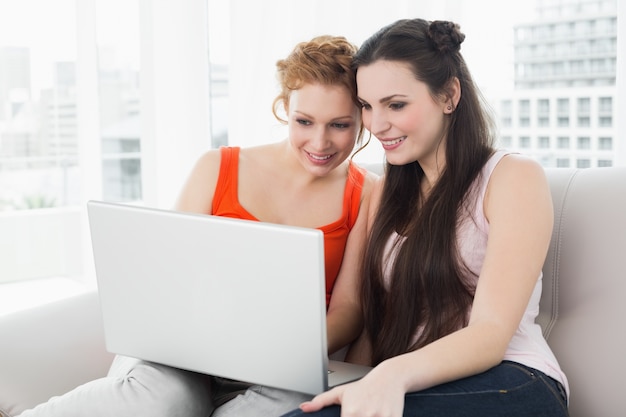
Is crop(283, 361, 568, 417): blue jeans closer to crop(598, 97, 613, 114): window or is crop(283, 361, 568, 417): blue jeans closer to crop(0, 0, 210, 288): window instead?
crop(598, 97, 613, 114): window

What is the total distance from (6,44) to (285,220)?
187cm

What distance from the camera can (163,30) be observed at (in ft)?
10.2

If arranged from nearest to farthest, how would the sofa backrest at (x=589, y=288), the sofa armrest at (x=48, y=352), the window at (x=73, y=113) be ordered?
1. the sofa backrest at (x=589, y=288)
2. the sofa armrest at (x=48, y=352)
3. the window at (x=73, y=113)

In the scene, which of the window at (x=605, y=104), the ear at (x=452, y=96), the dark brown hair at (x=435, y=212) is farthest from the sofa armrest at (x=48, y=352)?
the window at (x=605, y=104)

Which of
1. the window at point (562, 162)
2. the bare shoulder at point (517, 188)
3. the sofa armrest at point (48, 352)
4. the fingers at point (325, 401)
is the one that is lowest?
the sofa armrest at point (48, 352)

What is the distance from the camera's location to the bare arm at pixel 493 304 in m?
1.11

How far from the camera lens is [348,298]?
64.8 inches

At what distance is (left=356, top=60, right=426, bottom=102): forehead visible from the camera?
147 centimetres

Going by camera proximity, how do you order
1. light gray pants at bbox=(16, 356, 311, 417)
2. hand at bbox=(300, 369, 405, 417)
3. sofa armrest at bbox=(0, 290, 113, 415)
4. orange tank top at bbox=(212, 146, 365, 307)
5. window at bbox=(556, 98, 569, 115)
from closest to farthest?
hand at bbox=(300, 369, 405, 417), light gray pants at bbox=(16, 356, 311, 417), sofa armrest at bbox=(0, 290, 113, 415), orange tank top at bbox=(212, 146, 365, 307), window at bbox=(556, 98, 569, 115)

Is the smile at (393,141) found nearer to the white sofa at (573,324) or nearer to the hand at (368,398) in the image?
the white sofa at (573,324)

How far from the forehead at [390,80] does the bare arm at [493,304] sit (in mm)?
242

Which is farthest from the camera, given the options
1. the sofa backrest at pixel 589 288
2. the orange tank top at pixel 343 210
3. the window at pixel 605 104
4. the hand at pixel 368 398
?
the window at pixel 605 104

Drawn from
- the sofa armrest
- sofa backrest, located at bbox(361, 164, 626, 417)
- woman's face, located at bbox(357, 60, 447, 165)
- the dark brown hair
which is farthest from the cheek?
the sofa armrest

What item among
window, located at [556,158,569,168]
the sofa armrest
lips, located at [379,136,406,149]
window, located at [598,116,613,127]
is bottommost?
the sofa armrest
